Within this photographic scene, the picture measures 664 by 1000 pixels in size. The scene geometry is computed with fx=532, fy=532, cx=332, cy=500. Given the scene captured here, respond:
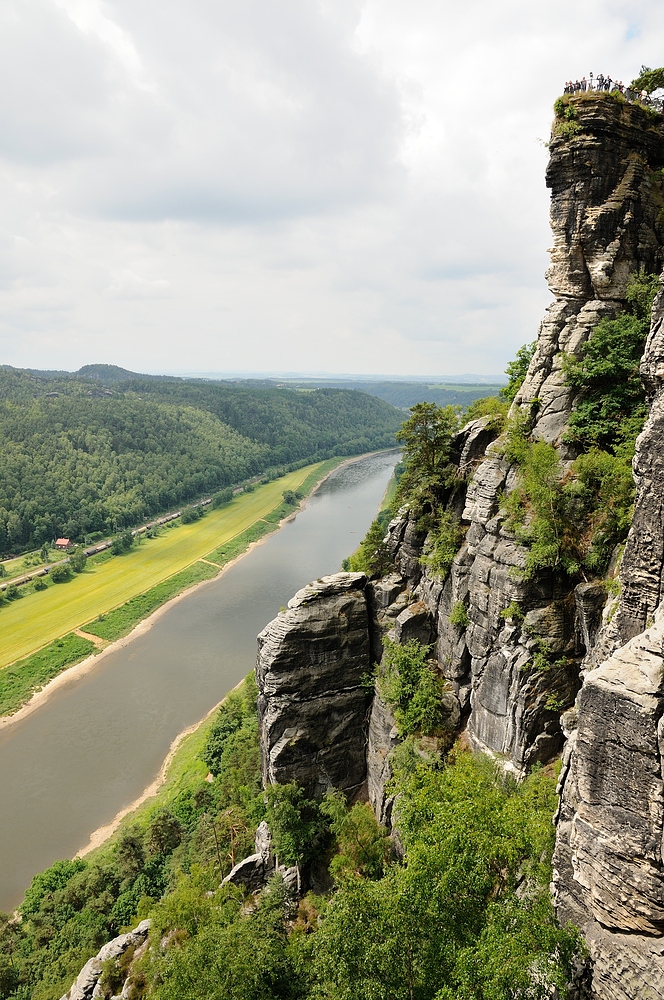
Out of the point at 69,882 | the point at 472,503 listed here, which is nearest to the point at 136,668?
the point at 69,882

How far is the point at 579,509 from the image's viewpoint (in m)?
15.7

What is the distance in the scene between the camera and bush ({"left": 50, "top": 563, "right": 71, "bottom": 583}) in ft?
239

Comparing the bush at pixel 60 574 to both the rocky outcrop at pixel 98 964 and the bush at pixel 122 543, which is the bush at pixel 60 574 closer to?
→ the bush at pixel 122 543

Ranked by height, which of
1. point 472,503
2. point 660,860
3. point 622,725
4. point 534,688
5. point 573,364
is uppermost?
point 573,364

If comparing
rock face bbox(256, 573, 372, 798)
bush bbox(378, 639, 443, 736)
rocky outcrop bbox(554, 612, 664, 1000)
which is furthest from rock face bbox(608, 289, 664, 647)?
rock face bbox(256, 573, 372, 798)

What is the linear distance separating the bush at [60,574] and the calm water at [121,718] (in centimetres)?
1939

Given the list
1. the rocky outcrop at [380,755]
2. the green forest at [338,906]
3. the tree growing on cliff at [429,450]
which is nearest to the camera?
the green forest at [338,906]

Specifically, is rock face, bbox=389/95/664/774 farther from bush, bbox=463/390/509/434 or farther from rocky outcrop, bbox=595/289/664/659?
rocky outcrop, bbox=595/289/664/659

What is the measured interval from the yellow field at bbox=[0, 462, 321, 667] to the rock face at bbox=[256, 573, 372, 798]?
4349cm

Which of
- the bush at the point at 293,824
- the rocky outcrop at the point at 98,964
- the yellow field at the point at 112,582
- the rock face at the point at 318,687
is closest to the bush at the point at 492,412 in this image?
the rock face at the point at 318,687

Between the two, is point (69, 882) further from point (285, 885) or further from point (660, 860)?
point (660, 860)

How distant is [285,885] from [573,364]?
20965 mm

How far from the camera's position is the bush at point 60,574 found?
7275cm

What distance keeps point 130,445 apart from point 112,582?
5136cm
